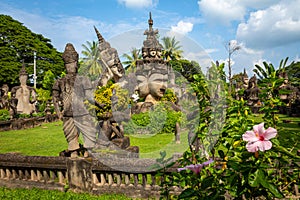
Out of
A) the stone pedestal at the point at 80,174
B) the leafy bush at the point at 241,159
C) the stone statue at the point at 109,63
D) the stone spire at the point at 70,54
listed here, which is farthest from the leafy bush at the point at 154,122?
the leafy bush at the point at 241,159

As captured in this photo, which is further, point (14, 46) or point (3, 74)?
point (14, 46)

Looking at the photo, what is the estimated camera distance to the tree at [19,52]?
39.6m

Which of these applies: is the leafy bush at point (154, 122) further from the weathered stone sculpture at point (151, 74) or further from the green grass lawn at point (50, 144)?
the weathered stone sculpture at point (151, 74)

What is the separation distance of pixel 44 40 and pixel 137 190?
163 ft

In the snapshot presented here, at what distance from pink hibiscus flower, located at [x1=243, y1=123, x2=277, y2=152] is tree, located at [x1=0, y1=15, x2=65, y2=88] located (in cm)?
4304

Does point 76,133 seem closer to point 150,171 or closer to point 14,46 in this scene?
point 150,171

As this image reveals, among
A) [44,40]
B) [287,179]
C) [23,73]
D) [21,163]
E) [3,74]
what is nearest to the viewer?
[287,179]

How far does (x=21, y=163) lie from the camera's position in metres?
5.81

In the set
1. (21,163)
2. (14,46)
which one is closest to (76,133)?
(21,163)

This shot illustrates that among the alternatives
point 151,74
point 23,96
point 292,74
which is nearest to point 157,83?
point 151,74

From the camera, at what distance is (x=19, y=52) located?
4316 centimetres

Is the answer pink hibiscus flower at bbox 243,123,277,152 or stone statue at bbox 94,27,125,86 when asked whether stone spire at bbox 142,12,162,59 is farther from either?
pink hibiscus flower at bbox 243,123,277,152

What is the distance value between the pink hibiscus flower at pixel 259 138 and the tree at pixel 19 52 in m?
43.0

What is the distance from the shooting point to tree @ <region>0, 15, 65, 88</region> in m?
39.6
